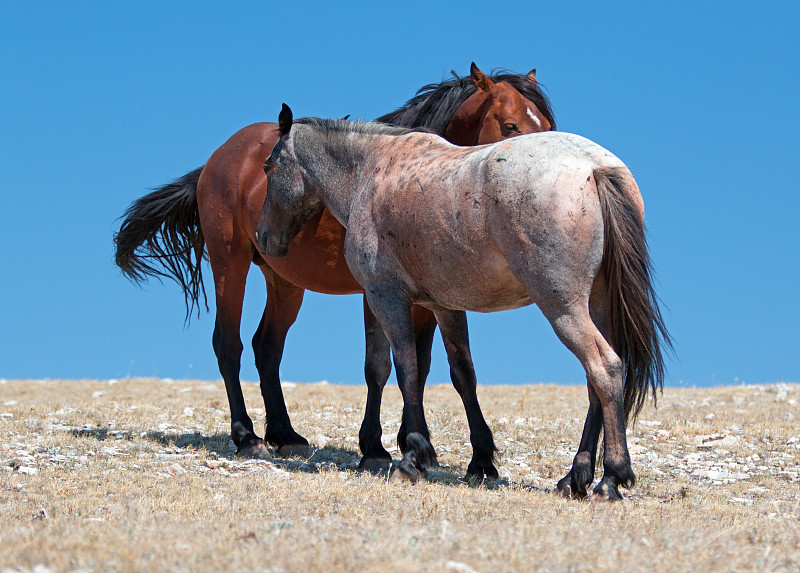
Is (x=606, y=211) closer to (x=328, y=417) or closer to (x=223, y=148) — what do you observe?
(x=223, y=148)

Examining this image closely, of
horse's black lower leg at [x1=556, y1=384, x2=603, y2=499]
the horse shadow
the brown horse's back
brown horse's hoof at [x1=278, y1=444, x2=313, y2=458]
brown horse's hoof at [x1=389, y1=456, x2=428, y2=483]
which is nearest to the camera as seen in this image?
horse's black lower leg at [x1=556, y1=384, x2=603, y2=499]

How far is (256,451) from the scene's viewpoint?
8500 millimetres

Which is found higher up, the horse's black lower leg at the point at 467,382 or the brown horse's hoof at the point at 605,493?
the horse's black lower leg at the point at 467,382

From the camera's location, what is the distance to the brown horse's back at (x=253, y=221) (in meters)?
8.30

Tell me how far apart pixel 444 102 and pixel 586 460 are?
3853 millimetres

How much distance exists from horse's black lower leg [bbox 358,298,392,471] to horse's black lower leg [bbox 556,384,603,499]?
80.3 inches

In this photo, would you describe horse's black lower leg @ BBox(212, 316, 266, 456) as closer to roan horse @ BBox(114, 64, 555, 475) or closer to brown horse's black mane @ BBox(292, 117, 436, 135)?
roan horse @ BBox(114, 64, 555, 475)

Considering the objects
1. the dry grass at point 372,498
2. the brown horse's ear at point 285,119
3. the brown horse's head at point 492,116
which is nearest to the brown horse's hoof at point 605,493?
the dry grass at point 372,498

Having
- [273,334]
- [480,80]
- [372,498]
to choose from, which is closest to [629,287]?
[372,498]

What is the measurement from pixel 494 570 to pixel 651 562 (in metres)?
0.78

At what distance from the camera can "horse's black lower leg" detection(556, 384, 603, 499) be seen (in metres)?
5.93

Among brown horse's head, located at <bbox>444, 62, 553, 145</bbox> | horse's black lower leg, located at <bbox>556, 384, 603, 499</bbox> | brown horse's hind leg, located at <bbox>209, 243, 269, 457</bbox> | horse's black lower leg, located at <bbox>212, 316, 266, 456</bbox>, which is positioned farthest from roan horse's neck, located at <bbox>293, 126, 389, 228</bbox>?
horse's black lower leg, located at <bbox>556, 384, 603, 499</bbox>

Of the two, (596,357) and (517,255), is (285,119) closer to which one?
(517,255)

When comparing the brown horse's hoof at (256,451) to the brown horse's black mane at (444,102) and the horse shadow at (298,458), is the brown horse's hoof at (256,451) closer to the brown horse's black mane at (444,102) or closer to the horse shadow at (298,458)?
the horse shadow at (298,458)
